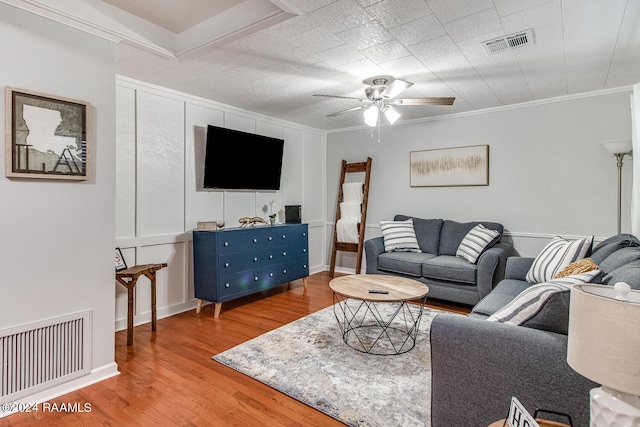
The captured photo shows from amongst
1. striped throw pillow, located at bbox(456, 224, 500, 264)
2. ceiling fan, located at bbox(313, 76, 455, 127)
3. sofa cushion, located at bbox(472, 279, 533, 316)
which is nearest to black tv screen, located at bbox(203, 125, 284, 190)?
ceiling fan, located at bbox(313, 76, 455, 127)

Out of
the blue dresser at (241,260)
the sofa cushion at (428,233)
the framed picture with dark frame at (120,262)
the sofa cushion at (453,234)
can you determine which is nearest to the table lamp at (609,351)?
the blue dresser at (241,260)

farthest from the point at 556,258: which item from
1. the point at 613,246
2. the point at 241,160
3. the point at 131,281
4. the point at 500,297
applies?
the point at 131,281

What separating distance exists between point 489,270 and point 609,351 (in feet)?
9.58

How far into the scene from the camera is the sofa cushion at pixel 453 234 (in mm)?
4406

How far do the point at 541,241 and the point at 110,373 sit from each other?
14.8 feet

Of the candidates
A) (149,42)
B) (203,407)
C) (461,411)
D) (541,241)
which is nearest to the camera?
(461,411)

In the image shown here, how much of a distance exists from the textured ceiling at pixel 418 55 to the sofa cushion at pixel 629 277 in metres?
1.53

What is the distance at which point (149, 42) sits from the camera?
262 centimetres

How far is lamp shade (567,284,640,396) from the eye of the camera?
36.5 inches

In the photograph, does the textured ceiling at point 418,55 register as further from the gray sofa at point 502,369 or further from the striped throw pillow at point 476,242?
the gray sofa at point 502,369

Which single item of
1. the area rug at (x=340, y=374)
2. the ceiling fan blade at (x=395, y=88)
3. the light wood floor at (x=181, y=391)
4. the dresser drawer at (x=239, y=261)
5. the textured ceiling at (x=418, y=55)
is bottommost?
the light wood floor at (x=181, y=391)

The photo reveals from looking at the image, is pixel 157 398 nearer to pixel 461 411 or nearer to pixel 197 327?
pixel 197 327

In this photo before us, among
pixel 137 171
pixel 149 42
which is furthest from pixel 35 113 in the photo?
pixel 137 171

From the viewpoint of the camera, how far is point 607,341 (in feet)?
3.16
